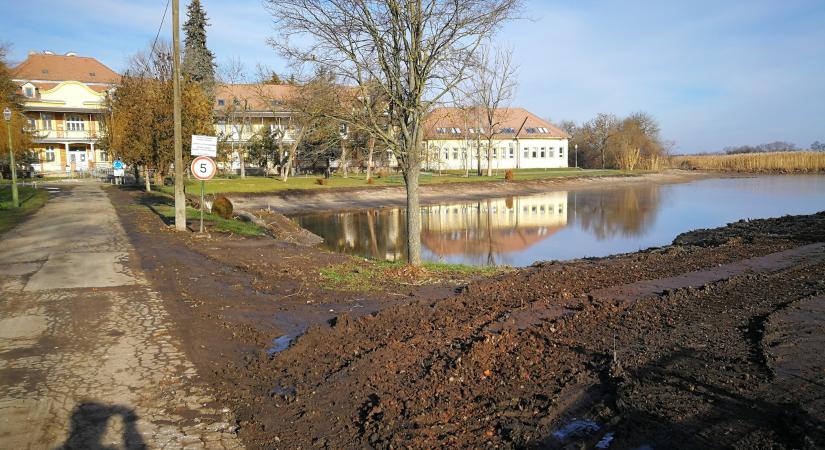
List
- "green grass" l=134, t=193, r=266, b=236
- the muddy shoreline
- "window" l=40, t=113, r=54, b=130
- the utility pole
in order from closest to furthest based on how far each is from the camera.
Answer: the utility pole < "green grass" l=134, t=193, r=266, b=236 < the muddy shoreline < "window" l=40, t=113, r=54, b=130

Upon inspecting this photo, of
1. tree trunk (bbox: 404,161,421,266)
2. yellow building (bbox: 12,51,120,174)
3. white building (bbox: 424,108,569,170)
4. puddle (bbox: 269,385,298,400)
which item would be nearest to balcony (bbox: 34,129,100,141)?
yellow building (bbox: 12,51,120,174)

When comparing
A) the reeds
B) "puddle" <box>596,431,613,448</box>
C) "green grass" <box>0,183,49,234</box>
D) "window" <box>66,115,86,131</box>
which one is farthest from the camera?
the reeds

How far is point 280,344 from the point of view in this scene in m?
7.49

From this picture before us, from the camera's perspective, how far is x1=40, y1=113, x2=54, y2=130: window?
64.8 metres

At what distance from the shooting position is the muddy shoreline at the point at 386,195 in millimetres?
37906

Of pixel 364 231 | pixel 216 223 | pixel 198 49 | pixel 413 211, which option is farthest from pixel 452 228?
pixel 198 49

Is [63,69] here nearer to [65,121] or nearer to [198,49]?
[65,121]

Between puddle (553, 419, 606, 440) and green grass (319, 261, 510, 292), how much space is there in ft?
20.8

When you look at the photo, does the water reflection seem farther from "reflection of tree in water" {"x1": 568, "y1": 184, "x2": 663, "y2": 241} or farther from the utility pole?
the utility pole

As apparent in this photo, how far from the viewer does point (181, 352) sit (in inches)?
276

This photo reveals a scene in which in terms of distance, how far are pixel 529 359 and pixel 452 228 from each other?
22.0 m

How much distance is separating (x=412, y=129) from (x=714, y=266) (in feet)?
21.9

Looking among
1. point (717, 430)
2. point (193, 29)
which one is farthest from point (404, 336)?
point (193, 29)

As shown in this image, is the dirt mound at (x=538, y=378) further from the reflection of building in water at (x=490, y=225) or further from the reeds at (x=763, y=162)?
the reeds at (x=763, y=162)
